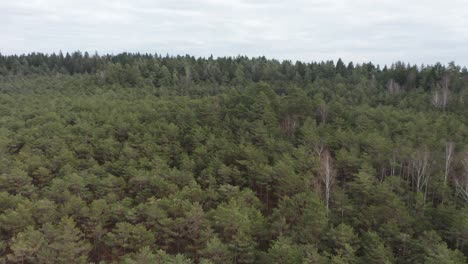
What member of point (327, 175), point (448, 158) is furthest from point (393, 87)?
point (327, 175)

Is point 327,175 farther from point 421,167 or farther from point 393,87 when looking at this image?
point 393,87

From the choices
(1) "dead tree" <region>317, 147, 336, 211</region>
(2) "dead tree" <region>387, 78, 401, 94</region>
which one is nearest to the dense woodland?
(1) "dead tree" <region>317, 147, 336, 211</region>

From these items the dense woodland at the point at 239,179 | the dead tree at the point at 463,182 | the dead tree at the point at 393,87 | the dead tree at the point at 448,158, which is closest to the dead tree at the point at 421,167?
the dense woodland at the point at 239,179

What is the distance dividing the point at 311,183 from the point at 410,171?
13803 mm

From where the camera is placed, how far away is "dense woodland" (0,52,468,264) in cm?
3403

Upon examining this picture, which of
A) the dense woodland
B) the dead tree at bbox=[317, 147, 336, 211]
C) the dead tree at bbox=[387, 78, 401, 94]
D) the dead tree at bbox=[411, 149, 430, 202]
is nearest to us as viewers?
the dense woodland

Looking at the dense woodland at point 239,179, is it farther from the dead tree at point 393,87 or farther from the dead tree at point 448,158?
the dead tree at point 393,87

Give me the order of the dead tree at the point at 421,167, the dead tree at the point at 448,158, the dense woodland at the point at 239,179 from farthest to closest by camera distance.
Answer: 1. the dead tree at the point at 448,158
2. the dead tree at the point at 421,167
3. the dense woodland at the point at 239,179

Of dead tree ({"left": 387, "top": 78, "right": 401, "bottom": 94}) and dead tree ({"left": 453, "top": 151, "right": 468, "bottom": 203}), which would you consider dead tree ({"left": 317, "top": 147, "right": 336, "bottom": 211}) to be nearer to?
dead tree ({"left": 453, "top": 151, "right": 468, "bottom": 203})

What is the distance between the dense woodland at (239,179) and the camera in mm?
34031

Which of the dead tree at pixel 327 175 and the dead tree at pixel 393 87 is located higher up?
the dead tree at pixel 393 87

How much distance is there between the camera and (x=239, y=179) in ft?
160

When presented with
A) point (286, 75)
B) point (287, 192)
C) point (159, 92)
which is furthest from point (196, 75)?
point (287, 192)

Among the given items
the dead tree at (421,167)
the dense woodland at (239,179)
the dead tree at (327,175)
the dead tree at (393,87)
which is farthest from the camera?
the dead tree at (393,87)
